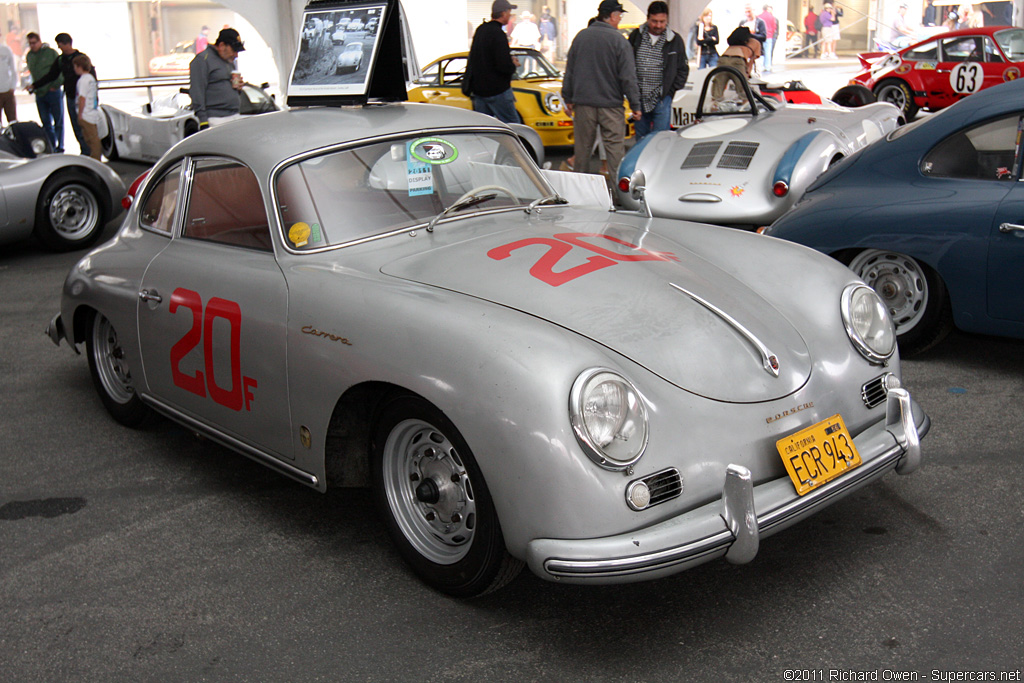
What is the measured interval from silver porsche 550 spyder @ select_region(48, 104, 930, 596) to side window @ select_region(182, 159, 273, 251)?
0.5 inches

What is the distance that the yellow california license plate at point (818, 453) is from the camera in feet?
8.54

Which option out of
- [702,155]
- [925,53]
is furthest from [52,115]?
[925,53]

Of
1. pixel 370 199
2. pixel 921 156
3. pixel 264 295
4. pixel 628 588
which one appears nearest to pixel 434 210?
pixel 370 199

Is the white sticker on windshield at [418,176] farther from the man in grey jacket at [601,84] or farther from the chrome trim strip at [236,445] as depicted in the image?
the man in grey jacket at [601,84]

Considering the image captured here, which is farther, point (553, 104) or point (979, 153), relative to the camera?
point (553, 104)

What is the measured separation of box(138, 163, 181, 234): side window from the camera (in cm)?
396

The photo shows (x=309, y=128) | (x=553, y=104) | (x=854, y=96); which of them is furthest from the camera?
(x=854, y=96)

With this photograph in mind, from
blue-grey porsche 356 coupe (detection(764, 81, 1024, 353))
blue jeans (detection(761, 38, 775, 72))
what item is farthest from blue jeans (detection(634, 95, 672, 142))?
blue jeans (detection(761, 38, 775, 72))

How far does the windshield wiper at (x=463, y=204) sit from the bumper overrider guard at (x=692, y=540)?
1.45 metres

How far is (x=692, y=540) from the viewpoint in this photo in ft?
7.83

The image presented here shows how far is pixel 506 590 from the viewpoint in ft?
9.46

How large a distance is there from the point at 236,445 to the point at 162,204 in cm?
123

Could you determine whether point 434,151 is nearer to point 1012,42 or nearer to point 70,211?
point 70,211

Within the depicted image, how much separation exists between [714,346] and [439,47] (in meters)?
20.3
